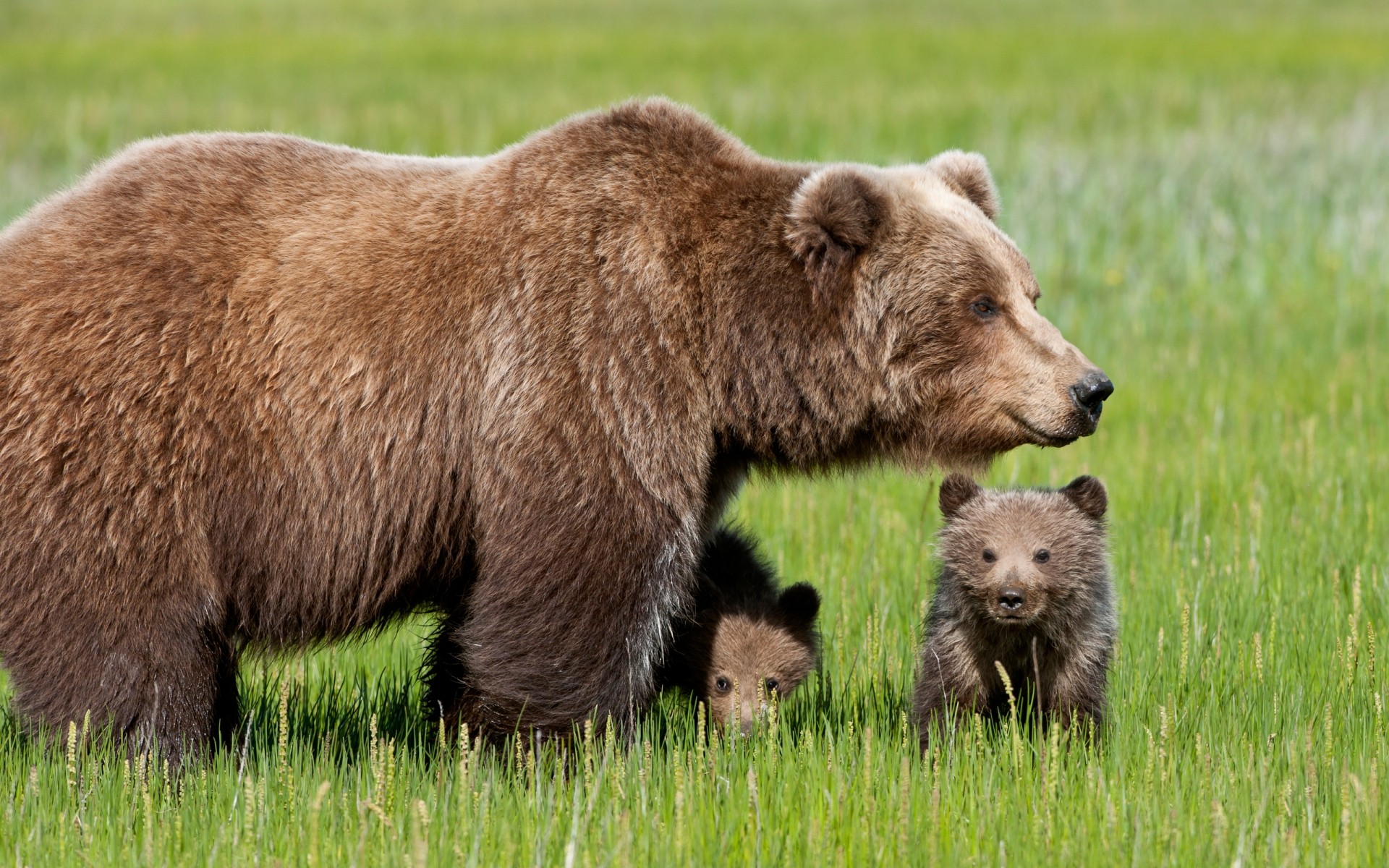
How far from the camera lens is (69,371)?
4656mm

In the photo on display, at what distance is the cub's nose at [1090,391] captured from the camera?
494 cm

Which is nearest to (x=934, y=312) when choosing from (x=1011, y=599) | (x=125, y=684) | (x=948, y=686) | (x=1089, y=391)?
(x=1089, y=391)

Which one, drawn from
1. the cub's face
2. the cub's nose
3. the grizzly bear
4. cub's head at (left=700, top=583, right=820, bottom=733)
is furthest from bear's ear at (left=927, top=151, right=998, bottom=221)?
the cub's face

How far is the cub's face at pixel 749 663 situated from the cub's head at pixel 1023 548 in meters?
0.77

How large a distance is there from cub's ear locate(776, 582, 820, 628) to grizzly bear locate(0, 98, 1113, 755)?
26.8 inches

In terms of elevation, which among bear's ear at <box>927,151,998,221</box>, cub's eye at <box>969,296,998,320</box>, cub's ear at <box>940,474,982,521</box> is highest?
bear's ear at <box>927,151,998,221</box>

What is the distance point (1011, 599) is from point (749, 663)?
4.07 feet

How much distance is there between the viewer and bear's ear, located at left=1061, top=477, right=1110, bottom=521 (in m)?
5.38

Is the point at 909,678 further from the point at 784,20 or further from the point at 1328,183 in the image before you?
the point at 784,20

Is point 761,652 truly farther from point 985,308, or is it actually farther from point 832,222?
point 832,222

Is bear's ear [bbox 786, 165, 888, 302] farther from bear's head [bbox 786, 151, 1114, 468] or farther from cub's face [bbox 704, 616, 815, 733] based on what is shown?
cub's face [bbox 704, 616, 815, 733]

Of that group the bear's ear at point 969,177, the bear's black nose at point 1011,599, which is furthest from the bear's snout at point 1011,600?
the bear's ear at point 969,177

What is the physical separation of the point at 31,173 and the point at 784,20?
1025 inches

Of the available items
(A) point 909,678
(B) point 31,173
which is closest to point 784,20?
(B) point 31,173
